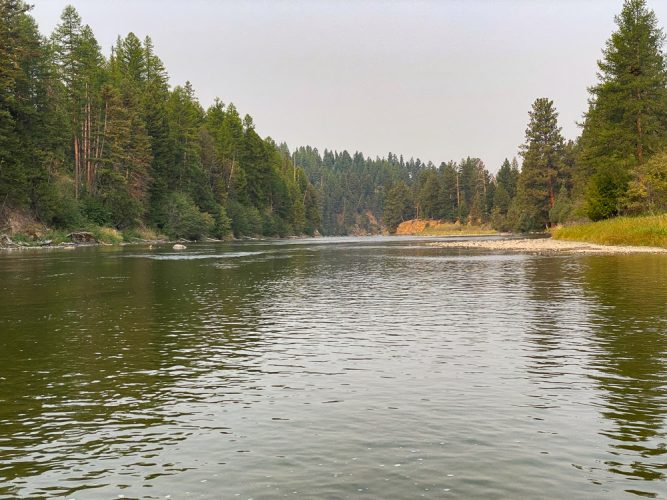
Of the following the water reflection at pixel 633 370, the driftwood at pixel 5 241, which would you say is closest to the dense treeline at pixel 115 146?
the driftwood at pixel 5 241

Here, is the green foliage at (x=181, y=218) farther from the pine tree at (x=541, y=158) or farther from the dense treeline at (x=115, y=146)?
the pine tree at (x=541, y=158)

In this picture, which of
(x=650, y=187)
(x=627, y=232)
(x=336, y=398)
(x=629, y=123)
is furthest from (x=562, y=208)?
(x=336, y=398)

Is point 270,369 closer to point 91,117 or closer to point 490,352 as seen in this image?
point 490,352

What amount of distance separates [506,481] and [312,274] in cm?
2947

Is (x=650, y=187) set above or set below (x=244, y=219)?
above

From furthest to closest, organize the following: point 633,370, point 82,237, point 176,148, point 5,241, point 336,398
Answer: point 176,148
point 82,237
point 5,241
point 633,370
point 336,398

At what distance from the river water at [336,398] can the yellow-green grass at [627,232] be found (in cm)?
3200

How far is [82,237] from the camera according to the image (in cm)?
7844

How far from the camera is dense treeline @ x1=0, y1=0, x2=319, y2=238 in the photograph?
7131 cm

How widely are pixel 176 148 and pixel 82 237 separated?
38004mm

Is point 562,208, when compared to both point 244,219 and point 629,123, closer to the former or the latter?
point 629,123

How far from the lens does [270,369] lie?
40.8 feet

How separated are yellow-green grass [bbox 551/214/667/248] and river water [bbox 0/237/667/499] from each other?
32.0m

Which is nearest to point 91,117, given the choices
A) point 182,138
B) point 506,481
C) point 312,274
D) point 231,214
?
point 182,138
